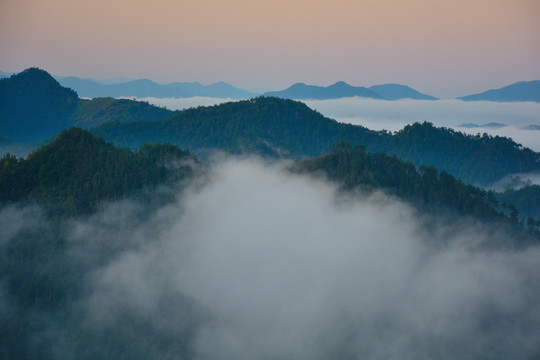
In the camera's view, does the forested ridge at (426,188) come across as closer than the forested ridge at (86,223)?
No

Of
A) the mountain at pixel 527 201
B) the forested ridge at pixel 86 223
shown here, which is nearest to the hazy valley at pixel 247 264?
the forested ridge at pixel 86 223

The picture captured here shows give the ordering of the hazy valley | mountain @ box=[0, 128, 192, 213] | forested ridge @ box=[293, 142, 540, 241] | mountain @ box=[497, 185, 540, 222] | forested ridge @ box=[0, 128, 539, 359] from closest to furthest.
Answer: forested ridge @ box=[0, 128, 539, 359], the hazy valley, mountain @ box=[0, 128, 192, 213], forested ridge @ box=[293, 142, 540, 241], mountain @ box=[497, 185, 540, 222]

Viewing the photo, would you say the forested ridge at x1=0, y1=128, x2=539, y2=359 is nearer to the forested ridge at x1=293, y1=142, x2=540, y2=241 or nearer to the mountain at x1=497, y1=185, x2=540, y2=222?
the forested ridge at x1=293, y1=142, x2=540, y2=241

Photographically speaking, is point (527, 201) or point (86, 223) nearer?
point (86, 223)

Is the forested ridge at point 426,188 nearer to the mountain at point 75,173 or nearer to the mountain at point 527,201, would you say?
the mountain at point 527,201

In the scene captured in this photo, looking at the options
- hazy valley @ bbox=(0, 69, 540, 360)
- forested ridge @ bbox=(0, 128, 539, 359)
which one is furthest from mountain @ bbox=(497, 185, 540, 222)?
forested ridge @ bbox=(0, 128, 539, 359)

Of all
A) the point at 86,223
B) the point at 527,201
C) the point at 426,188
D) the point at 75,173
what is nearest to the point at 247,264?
the point at 86,223

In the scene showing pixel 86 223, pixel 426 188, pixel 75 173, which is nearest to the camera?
pixel 75 173

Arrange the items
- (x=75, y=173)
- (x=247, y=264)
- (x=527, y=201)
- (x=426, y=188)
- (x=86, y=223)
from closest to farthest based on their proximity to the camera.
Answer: (x=75, y=173) < (x=86, y=223) < (x=426, y=188) < (x=247, y=264) < (x=527, y=201)

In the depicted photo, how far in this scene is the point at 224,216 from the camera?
5261 inches

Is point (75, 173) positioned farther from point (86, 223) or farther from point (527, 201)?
point (527, 201)

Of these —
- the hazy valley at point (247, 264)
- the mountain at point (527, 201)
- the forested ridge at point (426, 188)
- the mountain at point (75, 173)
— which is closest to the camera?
the hazy valley at point (247, 264)

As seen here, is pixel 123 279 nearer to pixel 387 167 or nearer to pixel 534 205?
pixel 387 167

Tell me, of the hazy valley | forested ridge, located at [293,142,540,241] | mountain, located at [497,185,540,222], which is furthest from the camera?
mountain, located at [497,185,540,222]
